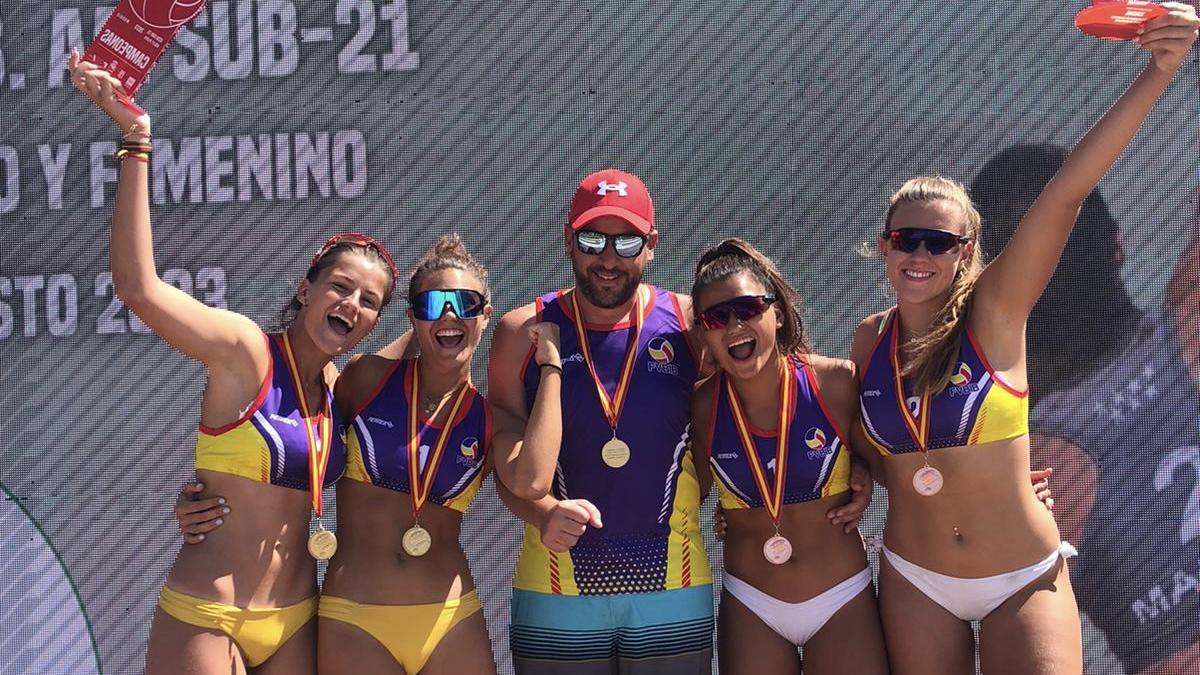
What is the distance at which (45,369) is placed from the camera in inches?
190

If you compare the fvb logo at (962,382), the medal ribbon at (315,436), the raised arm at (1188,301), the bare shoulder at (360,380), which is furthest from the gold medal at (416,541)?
the raised arm at (1188,301)

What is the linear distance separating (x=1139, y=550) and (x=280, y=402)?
3.54m

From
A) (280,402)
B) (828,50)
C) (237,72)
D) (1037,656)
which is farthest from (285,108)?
(1037,656)

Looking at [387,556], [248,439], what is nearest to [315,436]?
[248,439]

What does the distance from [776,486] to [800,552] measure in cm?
22

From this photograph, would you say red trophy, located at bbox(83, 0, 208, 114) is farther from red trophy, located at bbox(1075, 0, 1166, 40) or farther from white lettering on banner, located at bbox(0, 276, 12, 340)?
red trophy, located at bbox(1075, 0, 1166, 40)

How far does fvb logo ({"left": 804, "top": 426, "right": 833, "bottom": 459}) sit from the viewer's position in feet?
11.0

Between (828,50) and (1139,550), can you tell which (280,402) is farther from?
(1139,550)

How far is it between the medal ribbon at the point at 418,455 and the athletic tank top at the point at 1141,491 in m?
2.64

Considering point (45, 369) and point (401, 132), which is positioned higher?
point (401, 132)

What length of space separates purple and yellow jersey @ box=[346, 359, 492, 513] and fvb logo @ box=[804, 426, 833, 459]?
999mm

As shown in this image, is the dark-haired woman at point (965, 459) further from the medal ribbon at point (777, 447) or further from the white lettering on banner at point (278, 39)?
the white lettering on banner at point (278, 39)

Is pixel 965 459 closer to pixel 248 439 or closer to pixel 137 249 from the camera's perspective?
pixel 248 439

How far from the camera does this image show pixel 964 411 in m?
3.17
